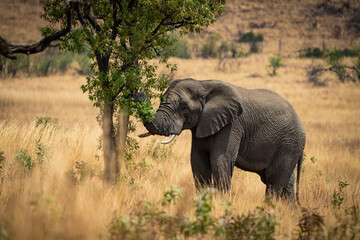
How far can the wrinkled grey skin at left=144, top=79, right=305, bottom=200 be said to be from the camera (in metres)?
5.72

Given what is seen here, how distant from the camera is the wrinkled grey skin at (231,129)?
5.72 metres

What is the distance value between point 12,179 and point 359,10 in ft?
272

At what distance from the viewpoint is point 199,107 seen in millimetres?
5934

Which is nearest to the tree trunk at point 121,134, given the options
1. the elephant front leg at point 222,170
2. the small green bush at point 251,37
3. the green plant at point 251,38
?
the elephant front leg at point 222,170

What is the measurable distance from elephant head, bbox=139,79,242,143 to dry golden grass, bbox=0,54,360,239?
1016 millimetres

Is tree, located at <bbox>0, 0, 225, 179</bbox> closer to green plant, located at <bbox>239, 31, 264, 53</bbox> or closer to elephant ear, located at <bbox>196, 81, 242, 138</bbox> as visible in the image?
elephant ear, located at <bbox>196, 81, 242, 138</bbox>

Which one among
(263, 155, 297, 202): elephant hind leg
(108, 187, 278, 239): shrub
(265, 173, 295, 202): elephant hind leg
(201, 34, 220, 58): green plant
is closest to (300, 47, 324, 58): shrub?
(201, 34, 220, 58): green plant

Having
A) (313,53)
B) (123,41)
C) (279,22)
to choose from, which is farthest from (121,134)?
(279,22)

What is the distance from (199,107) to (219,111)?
32 cm

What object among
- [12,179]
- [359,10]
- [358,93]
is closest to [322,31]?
[359,10]

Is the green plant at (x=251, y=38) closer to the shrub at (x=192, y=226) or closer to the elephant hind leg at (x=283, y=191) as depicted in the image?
the elephant hind leg at (x=283, y=191)

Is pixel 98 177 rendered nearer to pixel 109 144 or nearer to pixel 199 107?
pixel 109 144

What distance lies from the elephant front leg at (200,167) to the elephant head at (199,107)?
0.45m

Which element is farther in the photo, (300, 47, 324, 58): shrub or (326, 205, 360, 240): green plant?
(300, 47, 324, 58): shrub
